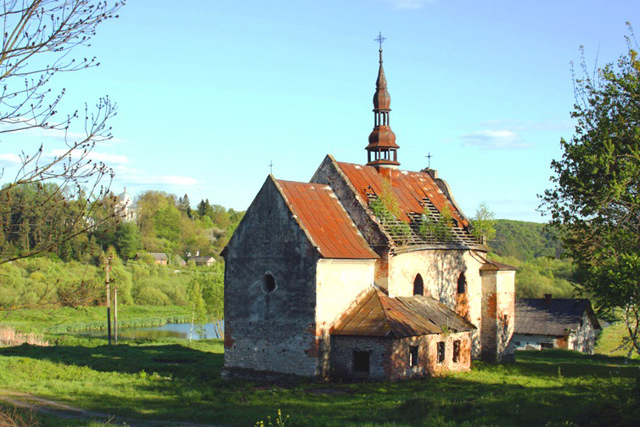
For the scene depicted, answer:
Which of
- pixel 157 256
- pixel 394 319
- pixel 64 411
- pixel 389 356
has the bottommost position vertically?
pixel 64 411

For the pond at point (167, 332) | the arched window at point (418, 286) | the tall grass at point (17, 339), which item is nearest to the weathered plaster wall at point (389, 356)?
the arched window at point (418, 286)

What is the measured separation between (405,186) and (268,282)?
10.3m

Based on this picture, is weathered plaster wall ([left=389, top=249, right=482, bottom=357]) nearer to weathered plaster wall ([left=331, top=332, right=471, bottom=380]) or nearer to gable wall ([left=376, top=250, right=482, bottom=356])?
gable wall ([left=376, top=250, right=482, bottom=356])

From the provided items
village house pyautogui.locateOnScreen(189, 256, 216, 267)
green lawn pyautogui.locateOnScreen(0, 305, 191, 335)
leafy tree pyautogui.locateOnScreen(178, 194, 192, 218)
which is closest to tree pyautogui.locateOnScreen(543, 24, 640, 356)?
green lawn pyautogui.locateOnScreen(0, 305, 191, 335)

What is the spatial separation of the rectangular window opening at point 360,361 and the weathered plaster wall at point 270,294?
4.94 ft

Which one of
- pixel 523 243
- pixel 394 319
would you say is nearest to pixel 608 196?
pixel 394 319

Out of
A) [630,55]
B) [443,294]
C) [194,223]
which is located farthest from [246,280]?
[194,223]

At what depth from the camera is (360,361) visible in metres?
25.1

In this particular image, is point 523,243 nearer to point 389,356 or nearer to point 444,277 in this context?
point 444,277

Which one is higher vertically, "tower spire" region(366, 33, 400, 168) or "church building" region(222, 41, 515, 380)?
"tower spire" region(366, 33, 400, 168)

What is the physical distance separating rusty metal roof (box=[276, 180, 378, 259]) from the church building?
6 centimetres

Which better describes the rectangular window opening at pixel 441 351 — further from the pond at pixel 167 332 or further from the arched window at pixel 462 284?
the pond at pixel 167 332

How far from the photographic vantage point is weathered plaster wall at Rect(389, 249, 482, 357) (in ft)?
93.1

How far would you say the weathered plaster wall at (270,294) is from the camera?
25.2m
